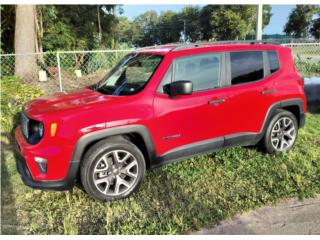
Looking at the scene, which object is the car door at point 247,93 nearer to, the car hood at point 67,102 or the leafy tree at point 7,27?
the car hood at point 67,102

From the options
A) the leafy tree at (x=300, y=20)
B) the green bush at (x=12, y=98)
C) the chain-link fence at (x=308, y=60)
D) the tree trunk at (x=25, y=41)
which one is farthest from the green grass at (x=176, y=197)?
the leafy tree at (x=300, y=20)

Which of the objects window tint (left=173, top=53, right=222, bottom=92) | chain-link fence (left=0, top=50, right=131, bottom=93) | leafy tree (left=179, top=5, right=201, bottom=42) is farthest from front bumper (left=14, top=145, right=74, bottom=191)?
leafy tree (left=179, top=5, right=201, bottom=42)

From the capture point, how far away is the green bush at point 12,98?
5.73 meters

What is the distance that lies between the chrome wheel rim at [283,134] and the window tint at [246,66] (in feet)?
2.72

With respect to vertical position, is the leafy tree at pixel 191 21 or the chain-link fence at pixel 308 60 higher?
the leafy tree at pixel 191 21

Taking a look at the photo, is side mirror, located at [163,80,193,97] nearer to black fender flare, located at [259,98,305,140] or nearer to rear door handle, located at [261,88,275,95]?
rear door handle, located at [261,88,275,95]

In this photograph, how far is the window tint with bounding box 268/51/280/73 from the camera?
173 inches

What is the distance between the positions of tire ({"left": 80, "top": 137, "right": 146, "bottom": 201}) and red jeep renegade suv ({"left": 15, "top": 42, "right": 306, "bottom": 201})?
11 mm

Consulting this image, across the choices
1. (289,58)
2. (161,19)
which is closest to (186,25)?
(161,19)

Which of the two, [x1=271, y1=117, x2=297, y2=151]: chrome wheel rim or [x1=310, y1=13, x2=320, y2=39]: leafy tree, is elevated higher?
[x1=310, y1=13, x2=320, y2=39]: leafy tree

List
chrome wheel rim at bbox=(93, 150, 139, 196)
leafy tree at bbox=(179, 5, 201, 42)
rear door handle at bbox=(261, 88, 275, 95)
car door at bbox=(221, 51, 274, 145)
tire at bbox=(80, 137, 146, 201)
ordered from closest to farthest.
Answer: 1. tire at bbox=(80, 137, 146, 201)
2. chrome wheel rim at bbox=(93, 150, 139, 196)
3. car door at bbox=(221, 51, 274, 145)
4. rear door handle at bbox=(261, 88, 275, 95)
5. leafy tree at bbox=(179, 5, 201, 42)

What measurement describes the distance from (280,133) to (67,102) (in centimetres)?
311
